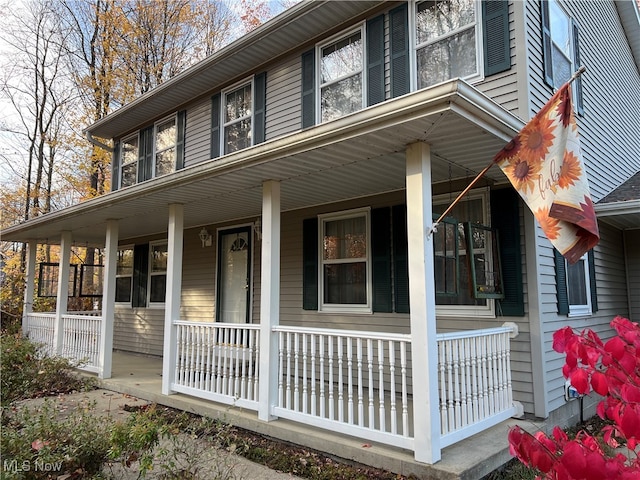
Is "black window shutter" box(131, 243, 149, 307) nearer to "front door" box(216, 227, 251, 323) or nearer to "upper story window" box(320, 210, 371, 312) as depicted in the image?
"front door" box(216, 227, 251, 323)

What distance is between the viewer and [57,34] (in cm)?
1598

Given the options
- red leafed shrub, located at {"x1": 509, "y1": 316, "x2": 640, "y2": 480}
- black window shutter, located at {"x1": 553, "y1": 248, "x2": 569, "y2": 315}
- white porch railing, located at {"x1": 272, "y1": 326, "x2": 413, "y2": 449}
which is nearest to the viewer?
red leafed shrub, located at {"x1": 509, "y1": 316, "x2": 640, "y2": 480}

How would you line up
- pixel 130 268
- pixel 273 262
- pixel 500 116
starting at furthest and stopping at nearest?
pixel 130 268
pixel 273 262
pixel 500 116

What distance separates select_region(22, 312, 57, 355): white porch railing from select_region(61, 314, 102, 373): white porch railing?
1.46ft

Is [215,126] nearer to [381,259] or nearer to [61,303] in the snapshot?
[61,303]

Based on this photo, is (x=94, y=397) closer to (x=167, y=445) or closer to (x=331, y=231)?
(x=167, y=445)

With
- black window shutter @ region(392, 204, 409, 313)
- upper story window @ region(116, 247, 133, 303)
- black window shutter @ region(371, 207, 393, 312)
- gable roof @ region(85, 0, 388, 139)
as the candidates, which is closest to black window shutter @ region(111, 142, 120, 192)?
gable roof @ region(85, 0, 388, 139)

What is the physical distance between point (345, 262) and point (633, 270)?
4726 mm

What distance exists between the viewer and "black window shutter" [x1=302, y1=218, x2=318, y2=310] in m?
6.35

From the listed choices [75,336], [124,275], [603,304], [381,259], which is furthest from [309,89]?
[124,275]

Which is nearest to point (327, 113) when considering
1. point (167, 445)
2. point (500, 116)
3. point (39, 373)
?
point (500, 116)

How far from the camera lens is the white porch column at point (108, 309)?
6793mm

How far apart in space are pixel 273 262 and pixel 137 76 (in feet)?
46.8
